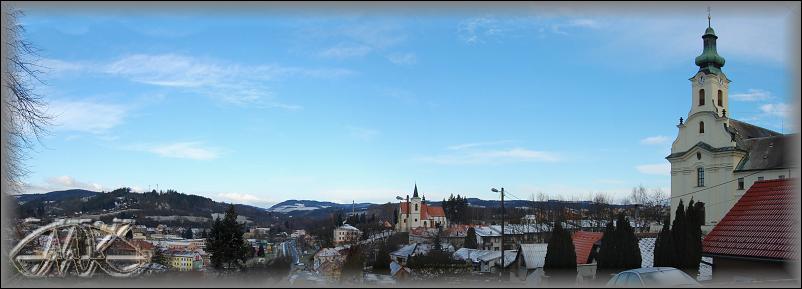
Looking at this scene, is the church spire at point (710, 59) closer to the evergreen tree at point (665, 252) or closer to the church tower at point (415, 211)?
the evergreen tree at point (665, 252)

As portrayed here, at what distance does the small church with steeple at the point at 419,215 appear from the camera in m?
85.5

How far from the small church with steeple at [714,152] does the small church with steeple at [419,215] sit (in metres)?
44.4

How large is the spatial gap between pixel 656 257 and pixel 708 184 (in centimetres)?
2498

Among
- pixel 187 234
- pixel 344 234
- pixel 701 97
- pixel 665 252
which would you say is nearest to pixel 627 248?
pixel 665 252

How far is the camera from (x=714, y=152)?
3875 cm

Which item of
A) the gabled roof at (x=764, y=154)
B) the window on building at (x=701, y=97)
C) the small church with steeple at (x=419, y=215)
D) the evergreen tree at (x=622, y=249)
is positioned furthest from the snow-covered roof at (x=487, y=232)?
the evergreen tree at (x=622, y=249)

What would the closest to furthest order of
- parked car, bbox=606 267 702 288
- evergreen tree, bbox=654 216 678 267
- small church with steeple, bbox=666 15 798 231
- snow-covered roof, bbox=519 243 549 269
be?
parked car, bbox=606 267 702 288, evergreen tree, bbox=654 216 678 267, snow-covered roof, bbox=519 243 549 269, small church with steeple, bbox=666 15 798 231

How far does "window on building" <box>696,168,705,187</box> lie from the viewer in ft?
129

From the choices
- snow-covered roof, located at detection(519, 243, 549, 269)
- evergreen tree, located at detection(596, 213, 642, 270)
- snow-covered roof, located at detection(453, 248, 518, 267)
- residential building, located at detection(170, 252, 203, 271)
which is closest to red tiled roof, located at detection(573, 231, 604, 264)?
snow-covered roof, located at detection(519, 243, 549, 269)

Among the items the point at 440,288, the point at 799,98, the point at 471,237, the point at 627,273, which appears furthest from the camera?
the point at 471,237

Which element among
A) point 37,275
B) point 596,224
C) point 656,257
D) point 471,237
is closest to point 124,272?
point 37,275

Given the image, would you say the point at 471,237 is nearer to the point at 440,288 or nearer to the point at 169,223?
the point at 169,223

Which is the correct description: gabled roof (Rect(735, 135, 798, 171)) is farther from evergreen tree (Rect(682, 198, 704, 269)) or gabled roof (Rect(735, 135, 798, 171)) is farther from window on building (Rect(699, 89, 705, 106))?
evergreen tree (Rect(682, 198, 704, 269))

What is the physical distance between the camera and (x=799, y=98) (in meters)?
2.62
